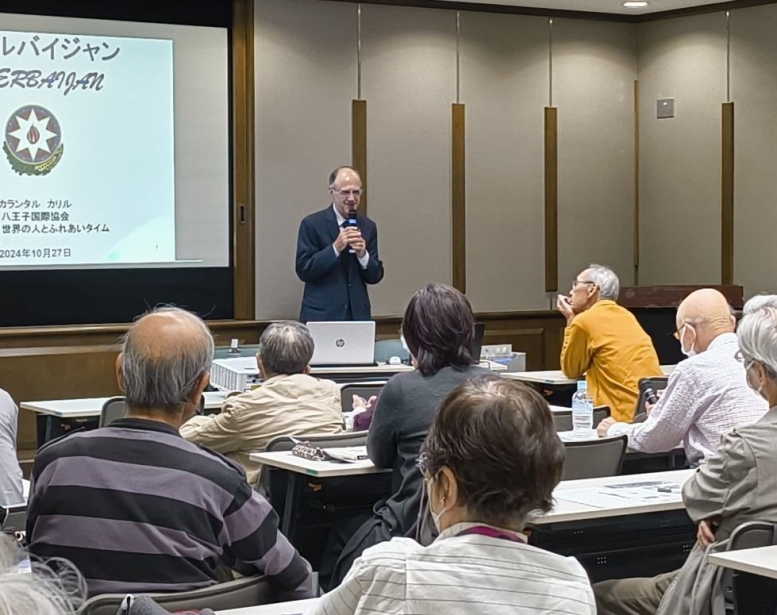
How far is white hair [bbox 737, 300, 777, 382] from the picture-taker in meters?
3.38

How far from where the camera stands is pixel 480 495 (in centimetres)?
195

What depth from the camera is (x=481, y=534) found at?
1.93 meters

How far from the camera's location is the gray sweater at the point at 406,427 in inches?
162

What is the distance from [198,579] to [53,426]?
361 centimetres

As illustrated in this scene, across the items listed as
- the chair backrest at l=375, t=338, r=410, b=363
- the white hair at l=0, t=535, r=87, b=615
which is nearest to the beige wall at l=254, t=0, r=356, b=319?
the chair backrest at l=375, t=338, r=410, b=363

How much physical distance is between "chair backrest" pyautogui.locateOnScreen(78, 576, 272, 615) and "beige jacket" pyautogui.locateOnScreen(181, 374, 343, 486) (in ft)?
7.06

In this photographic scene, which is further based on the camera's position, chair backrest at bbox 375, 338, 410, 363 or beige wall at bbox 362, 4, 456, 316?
beige wall at bbox 362, 4, 456, 316

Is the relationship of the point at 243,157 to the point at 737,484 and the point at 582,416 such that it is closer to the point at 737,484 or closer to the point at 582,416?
the point at 582,416

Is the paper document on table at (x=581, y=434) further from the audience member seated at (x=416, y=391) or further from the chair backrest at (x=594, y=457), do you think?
the audience member seated at (x=416, y=391)

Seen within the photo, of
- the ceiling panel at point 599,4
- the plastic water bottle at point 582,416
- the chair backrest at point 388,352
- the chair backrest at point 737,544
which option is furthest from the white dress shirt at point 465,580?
the ceiling panel at point 599,4

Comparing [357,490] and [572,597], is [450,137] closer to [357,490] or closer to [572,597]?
[357,490]

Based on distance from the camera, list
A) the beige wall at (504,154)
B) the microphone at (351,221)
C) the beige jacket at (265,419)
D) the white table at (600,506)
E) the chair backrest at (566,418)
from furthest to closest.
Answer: the beige wall at (504,154) → the microphone at (351,221) → the chair backrest at (566,418) → the beige jacket at (265,419) → the white table at (600,506)

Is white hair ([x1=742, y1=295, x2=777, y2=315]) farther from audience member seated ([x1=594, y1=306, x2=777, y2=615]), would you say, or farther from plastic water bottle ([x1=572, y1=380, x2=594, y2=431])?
plastic water bottle ([x1=572, y1=380, x2=594, y2=431])

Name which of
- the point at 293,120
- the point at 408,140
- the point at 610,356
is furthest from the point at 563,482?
the point at 408,140
